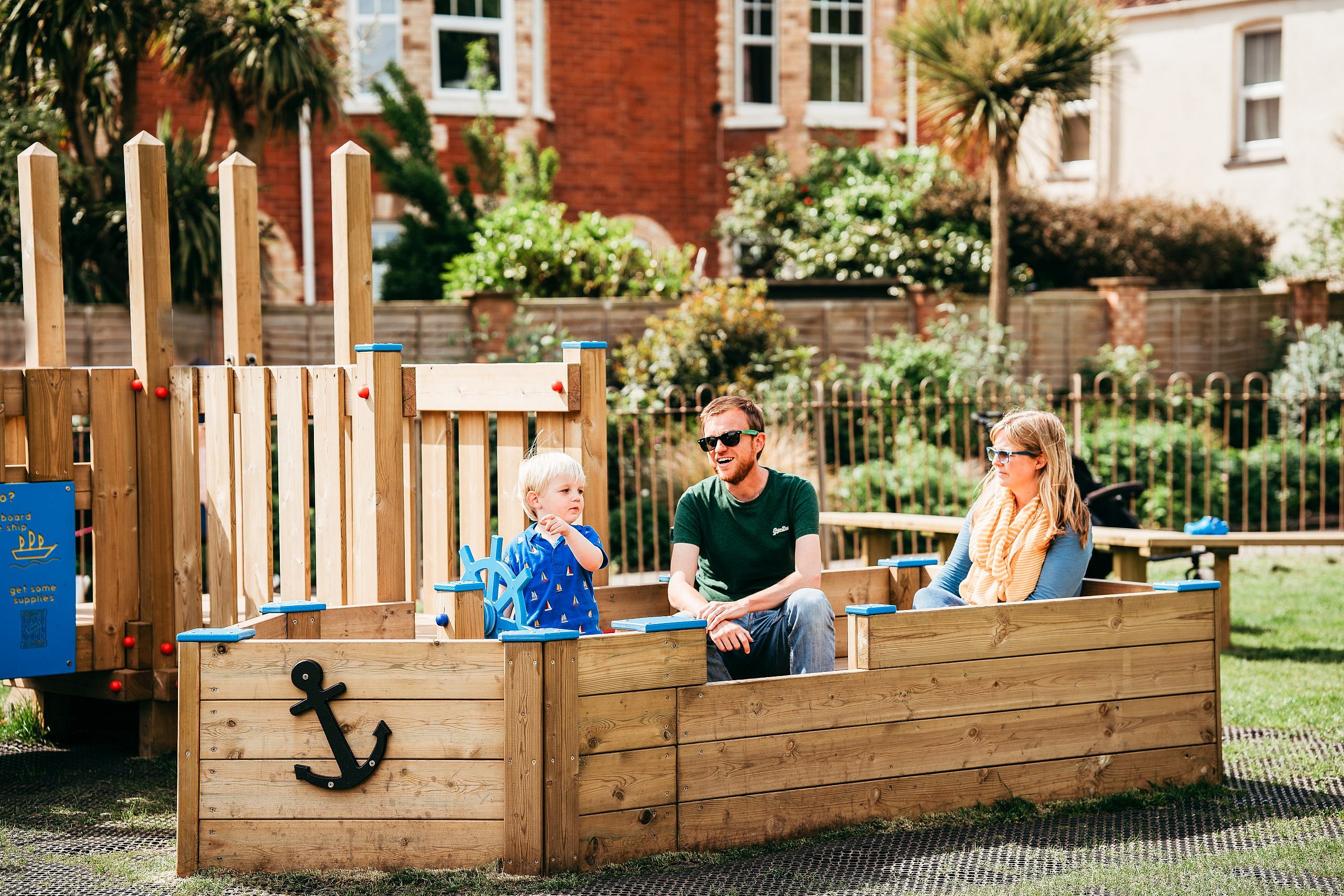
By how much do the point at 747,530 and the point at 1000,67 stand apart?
10.1 meters

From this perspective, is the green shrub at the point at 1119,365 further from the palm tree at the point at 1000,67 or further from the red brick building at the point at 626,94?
the red brick building at the point at 626,94

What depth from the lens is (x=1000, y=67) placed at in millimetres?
13859

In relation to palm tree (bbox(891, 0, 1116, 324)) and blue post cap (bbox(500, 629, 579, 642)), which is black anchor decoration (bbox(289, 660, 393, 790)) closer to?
blue post cap (bbox(500, 629, 579, 642))

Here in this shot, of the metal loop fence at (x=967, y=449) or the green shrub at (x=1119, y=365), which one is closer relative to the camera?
the metal loop fence at (x=967, y=449)

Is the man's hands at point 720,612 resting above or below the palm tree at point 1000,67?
below

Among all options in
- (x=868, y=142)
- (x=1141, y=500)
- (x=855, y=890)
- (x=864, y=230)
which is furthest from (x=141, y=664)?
(x=868, y=142)

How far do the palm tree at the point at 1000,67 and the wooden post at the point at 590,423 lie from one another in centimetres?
935

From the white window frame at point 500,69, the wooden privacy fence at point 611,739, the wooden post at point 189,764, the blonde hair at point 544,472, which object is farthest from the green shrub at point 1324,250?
the wooden post at point 189,764

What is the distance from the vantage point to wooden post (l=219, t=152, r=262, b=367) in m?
5.96

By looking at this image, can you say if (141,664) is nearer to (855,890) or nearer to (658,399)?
(855,890)

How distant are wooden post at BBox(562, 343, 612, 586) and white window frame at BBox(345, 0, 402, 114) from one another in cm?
1239

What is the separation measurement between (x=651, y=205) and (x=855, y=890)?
15.0 meters

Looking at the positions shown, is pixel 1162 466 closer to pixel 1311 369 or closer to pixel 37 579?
→ pixel 1311 369

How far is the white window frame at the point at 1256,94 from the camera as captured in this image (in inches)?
768
